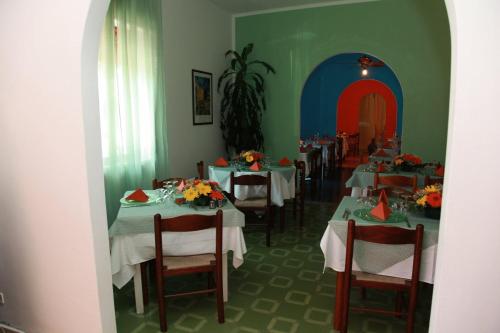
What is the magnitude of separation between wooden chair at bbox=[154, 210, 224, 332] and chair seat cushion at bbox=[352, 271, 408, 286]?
3.17 ft

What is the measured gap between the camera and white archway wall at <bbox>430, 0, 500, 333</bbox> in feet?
4.43

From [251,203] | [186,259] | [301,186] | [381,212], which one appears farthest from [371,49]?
[186,259]

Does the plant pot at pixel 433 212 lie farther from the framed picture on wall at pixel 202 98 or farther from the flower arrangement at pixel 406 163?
the framed picture on wall at pixel 202 98

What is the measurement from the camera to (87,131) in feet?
6.36

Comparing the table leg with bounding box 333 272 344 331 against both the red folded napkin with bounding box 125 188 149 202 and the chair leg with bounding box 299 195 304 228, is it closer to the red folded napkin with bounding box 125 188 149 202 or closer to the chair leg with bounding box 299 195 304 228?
the red folded napkin with bounding box 125 188 149 202

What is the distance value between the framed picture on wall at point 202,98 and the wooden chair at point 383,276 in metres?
3.73

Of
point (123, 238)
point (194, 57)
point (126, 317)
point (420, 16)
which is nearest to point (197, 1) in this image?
point (194, 57)

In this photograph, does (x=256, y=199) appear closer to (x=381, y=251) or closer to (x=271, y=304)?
(x=271, y=304)

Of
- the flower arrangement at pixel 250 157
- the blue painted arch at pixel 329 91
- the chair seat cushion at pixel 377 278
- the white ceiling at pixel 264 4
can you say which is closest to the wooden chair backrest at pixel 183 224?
the chair seat cushion at pixel 377 278

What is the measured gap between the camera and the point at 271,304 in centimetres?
300

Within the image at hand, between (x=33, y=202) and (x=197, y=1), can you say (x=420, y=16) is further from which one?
(x=33, y=202)

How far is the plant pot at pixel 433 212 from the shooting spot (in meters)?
2.55

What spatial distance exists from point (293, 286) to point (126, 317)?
4.65 feet

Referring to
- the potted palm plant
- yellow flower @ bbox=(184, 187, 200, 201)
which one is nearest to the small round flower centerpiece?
yellow flower @ bbox=(184, 187, 200, 201)
